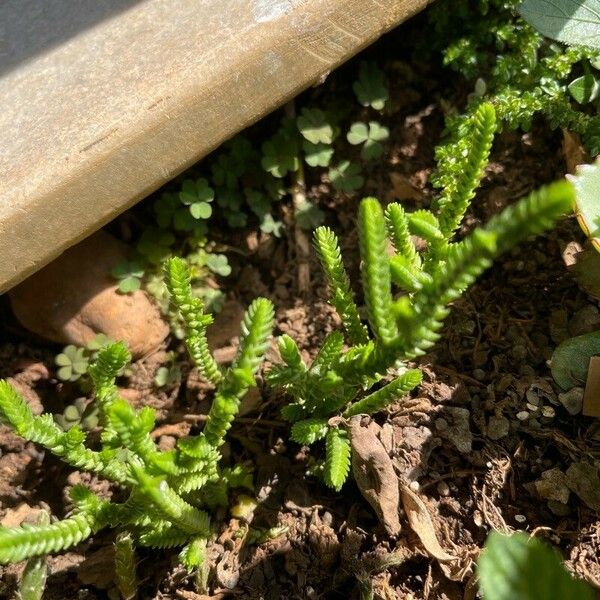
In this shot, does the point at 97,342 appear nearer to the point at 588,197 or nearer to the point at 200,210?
the point at 200,210

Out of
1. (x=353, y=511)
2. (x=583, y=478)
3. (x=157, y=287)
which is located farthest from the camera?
(x=157, y=287)

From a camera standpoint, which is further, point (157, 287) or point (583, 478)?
point (157, 287)

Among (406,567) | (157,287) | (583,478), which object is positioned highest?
(157,287)

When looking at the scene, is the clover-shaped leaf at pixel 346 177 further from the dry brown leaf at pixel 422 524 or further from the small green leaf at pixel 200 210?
the dry brown leaf at pixel 422 524

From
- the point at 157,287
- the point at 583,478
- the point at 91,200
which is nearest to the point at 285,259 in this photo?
the point at 157,287

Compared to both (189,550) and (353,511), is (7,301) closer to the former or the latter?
(189,550)

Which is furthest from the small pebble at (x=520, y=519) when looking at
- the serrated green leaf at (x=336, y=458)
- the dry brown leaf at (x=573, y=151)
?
the dry brown leaf at (x=573, y=151)

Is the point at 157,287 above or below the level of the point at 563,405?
above

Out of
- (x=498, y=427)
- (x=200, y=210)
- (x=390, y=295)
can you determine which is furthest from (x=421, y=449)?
(x=200, y=210)
